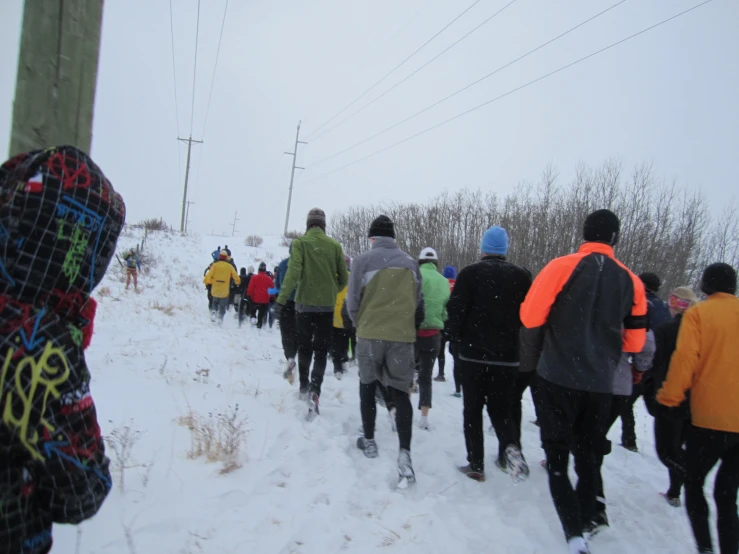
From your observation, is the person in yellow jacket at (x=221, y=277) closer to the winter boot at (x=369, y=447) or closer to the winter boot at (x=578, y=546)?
the winter boot at (x=369, y=447)

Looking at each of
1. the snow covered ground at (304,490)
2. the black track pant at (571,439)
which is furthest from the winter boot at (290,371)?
the black track pant at (571,439)

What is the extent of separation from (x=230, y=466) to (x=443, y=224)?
32.9 meters

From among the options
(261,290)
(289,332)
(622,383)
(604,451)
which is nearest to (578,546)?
(604,451)

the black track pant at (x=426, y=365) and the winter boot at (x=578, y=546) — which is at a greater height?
the black track pant at (x=426, y=365)

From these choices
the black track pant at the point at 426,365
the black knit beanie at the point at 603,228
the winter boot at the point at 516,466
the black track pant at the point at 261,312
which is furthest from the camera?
the black track pant at the point at 261,312

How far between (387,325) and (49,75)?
2659mm

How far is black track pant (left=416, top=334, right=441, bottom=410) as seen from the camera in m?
4.97

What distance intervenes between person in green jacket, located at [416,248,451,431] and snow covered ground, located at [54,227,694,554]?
0.39 metres

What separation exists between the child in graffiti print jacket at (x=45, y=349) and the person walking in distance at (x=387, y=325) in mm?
2533

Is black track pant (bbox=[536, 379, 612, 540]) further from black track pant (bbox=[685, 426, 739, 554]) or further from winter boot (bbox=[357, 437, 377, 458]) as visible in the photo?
winter boot (bbox=[357, 437, 377, 458])

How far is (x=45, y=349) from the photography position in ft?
3.58

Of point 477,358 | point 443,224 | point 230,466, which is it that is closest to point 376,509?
point 230,466

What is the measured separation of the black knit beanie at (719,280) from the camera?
2.76 metres

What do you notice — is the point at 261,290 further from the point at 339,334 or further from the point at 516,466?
the point at 516,466
